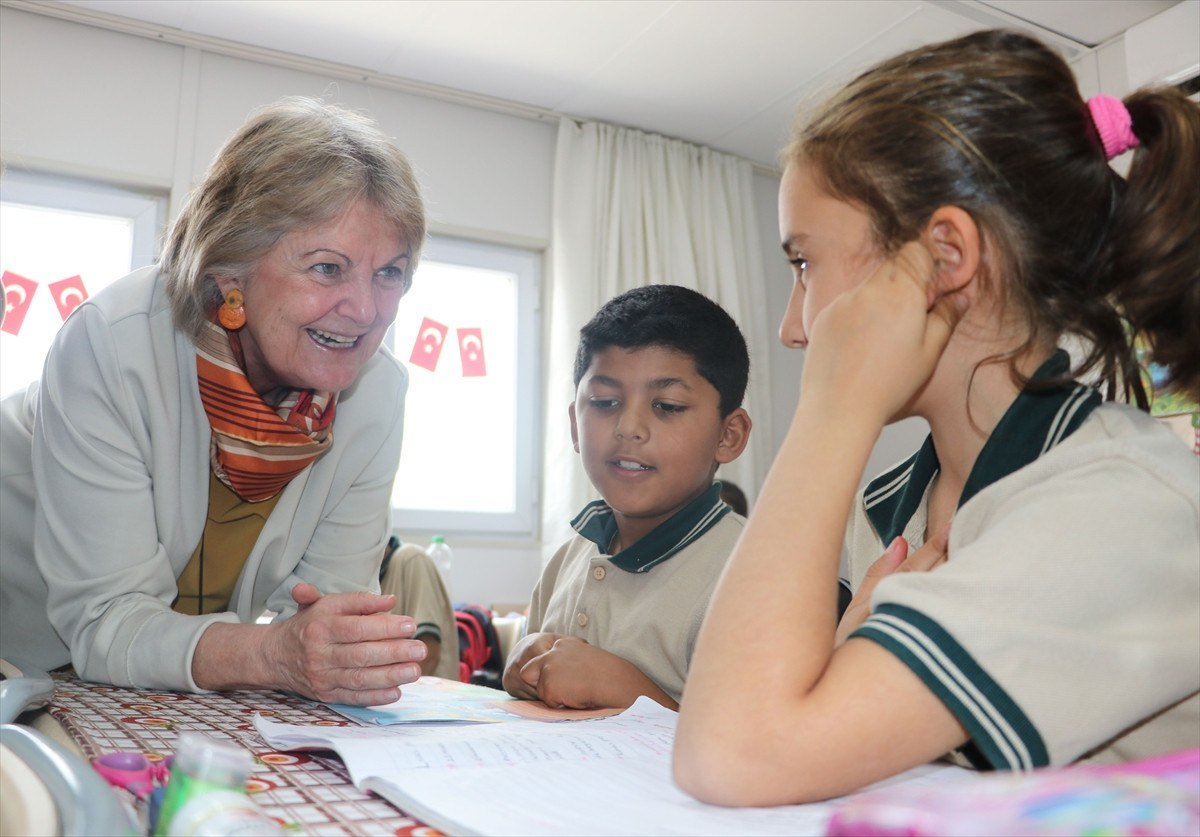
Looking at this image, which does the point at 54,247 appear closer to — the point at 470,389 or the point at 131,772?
the point at 470,389

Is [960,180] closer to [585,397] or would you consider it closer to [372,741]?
[372,741]

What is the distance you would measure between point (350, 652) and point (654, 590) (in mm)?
523

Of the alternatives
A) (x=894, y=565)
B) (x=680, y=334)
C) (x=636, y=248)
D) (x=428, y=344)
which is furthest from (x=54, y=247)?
(x=894, y=565)

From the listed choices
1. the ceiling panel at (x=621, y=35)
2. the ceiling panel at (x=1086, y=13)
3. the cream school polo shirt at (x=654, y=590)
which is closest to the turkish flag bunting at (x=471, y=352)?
the ceiling panel at (x=621, y=35)

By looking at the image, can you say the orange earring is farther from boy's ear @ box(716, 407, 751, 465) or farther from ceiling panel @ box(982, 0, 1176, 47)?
ceiling panel @ box(982, 0, 1176, 47)

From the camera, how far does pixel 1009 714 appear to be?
0.56 meters

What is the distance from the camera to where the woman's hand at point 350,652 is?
3.21 ft

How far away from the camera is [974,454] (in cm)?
86

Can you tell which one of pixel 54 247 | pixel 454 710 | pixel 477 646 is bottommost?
pixel 477 646

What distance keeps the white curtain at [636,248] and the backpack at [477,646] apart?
839 mm

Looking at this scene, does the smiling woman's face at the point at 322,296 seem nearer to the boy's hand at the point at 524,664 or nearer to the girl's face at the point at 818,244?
the boy's hand at the point at 524,664

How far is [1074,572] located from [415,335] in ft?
11.4

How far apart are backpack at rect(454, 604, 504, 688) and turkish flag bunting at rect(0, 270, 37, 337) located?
172 centimetres

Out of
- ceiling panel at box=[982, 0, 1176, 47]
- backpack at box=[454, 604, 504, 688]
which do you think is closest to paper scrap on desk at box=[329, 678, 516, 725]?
backpack at box=[454, 604, 504, 688]
